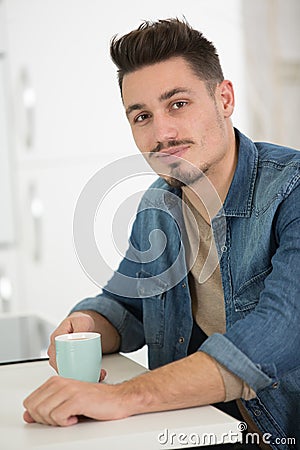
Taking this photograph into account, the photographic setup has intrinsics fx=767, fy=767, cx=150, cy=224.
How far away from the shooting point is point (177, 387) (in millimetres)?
1075

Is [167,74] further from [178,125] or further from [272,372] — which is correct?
[272,372]

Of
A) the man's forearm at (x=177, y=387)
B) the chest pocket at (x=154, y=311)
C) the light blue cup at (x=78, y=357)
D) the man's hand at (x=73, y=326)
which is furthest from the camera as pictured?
the chest pocket at (x=154, y=311)

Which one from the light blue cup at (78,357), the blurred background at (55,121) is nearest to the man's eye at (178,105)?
the light blue cup at (78,357)

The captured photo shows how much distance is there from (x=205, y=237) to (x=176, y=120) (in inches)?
10.4

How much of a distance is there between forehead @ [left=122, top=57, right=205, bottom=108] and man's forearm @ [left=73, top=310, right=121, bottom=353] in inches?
16.8

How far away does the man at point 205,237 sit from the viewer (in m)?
1.21

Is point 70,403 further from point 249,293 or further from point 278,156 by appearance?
point 278,156

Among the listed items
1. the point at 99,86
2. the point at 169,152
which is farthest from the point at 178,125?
the point at 99,86

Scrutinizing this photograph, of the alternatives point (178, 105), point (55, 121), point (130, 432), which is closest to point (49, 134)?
point (55, 121)

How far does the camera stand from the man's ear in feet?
5.28

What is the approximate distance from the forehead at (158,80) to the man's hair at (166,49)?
1cm

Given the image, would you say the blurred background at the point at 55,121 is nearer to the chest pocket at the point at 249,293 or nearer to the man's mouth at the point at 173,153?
the man's mouth at the point at 173,153

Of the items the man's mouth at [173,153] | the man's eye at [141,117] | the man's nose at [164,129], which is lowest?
the man's mouth at [173,153]

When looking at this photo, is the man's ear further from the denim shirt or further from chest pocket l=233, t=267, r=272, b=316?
chest pocket l=233, t=267, r=272, b=316
